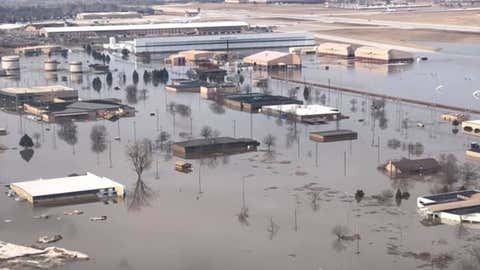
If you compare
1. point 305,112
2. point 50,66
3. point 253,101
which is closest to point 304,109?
point 305,112

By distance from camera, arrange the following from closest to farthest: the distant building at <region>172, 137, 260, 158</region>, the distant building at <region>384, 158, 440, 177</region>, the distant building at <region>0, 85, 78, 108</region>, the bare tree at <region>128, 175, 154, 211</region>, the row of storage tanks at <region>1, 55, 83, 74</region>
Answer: the bare tree at <region>128, 175, 154, 211</region> < the distant building at <region>384, 158, 440, 177</region> < the distant building at <region>172, 137, 260, 158</region> < the distant building at <region>0, 85, 78, 108</region> < the row of storage tanks at <region>1, 55, 83, 74</region>

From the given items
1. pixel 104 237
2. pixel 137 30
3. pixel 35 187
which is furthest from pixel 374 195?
pixel 137 30

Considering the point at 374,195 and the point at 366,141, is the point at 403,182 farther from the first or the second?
the point at 366,141

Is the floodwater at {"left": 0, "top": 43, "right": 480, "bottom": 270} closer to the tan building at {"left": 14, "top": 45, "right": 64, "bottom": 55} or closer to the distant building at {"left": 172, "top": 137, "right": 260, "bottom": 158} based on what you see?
the distant building at {"left": 172, "top": 137, "right": 260, "bottom": 158}

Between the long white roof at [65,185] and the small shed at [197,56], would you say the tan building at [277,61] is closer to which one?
the small shed at [197,56]

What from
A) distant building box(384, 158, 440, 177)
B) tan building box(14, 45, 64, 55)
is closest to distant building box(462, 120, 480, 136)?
distant building box(384, 158, 440, 177)

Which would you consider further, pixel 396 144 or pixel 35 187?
pixel 396 144

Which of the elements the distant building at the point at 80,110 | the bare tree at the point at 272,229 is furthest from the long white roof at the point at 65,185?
the distant building at the point at 80,110

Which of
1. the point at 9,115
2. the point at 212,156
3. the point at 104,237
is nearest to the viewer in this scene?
the point at 104,237
